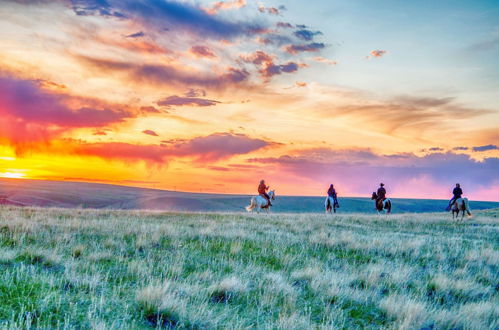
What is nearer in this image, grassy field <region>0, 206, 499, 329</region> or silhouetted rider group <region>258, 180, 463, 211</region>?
grassy field <region>0, 206, 499, 329</region>

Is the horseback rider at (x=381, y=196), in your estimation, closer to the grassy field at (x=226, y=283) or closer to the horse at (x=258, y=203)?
the horse at (x=258, y=203)

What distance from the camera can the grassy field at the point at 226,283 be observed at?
5.50 metres

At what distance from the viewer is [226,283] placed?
6965mm

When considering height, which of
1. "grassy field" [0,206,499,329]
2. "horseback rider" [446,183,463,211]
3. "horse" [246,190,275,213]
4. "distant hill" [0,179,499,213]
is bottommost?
"distant hill" [0,179,499,213]

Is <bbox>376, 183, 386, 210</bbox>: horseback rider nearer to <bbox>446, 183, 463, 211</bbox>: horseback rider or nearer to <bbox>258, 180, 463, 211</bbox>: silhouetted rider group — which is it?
<bbox>258, 180, 463, 211</bbox>: silhouetted rider group

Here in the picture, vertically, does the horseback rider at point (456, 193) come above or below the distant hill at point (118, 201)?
above

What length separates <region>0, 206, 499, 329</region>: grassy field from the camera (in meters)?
5.50

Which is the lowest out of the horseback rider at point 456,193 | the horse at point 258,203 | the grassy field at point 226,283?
the grassy field at point 226,283

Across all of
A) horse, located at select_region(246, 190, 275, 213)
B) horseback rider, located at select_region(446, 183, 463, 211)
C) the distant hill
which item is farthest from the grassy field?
the distant hill

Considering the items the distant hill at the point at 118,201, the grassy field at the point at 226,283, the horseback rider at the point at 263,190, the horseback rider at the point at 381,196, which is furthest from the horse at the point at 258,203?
the distant hill at the point at 118,201

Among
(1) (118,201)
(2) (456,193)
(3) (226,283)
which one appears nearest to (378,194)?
(2) (456,193)

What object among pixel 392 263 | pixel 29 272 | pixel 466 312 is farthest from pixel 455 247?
pixel 29 272

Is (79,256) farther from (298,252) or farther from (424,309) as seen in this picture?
(424,309)

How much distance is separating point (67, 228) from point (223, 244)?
220 inches
